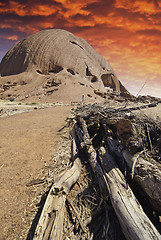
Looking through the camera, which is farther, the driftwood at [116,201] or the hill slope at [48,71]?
the hill slope at [48,71]

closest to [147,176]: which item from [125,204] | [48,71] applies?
[125,204]

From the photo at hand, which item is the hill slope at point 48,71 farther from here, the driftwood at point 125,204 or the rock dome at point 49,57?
the driftwood at point 125,204

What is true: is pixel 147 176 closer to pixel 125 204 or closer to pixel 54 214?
pixel 125 204

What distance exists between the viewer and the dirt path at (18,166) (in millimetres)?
2277

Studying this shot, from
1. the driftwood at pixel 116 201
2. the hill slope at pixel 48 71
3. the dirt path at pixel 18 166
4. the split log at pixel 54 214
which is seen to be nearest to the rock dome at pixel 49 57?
the hill slope at pixel 48 71

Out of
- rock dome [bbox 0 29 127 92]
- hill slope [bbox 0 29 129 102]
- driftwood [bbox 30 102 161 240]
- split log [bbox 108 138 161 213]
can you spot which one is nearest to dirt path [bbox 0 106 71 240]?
driftwood [bbox 30 102 161 240]

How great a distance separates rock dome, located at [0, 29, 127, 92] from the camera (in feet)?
117

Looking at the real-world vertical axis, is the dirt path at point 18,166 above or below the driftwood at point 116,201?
below

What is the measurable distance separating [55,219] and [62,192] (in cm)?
51

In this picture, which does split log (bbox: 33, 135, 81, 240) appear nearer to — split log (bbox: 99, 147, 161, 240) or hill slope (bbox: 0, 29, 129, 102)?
split log (bbox: 99, 147, 161, 240)

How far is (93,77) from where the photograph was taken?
43031 mm

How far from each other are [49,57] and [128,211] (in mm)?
39967

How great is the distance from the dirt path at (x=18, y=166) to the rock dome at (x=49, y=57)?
109 feet

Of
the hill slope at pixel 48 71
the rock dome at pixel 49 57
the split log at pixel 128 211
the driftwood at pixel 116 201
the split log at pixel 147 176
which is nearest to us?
the split log at pixel 128 211
